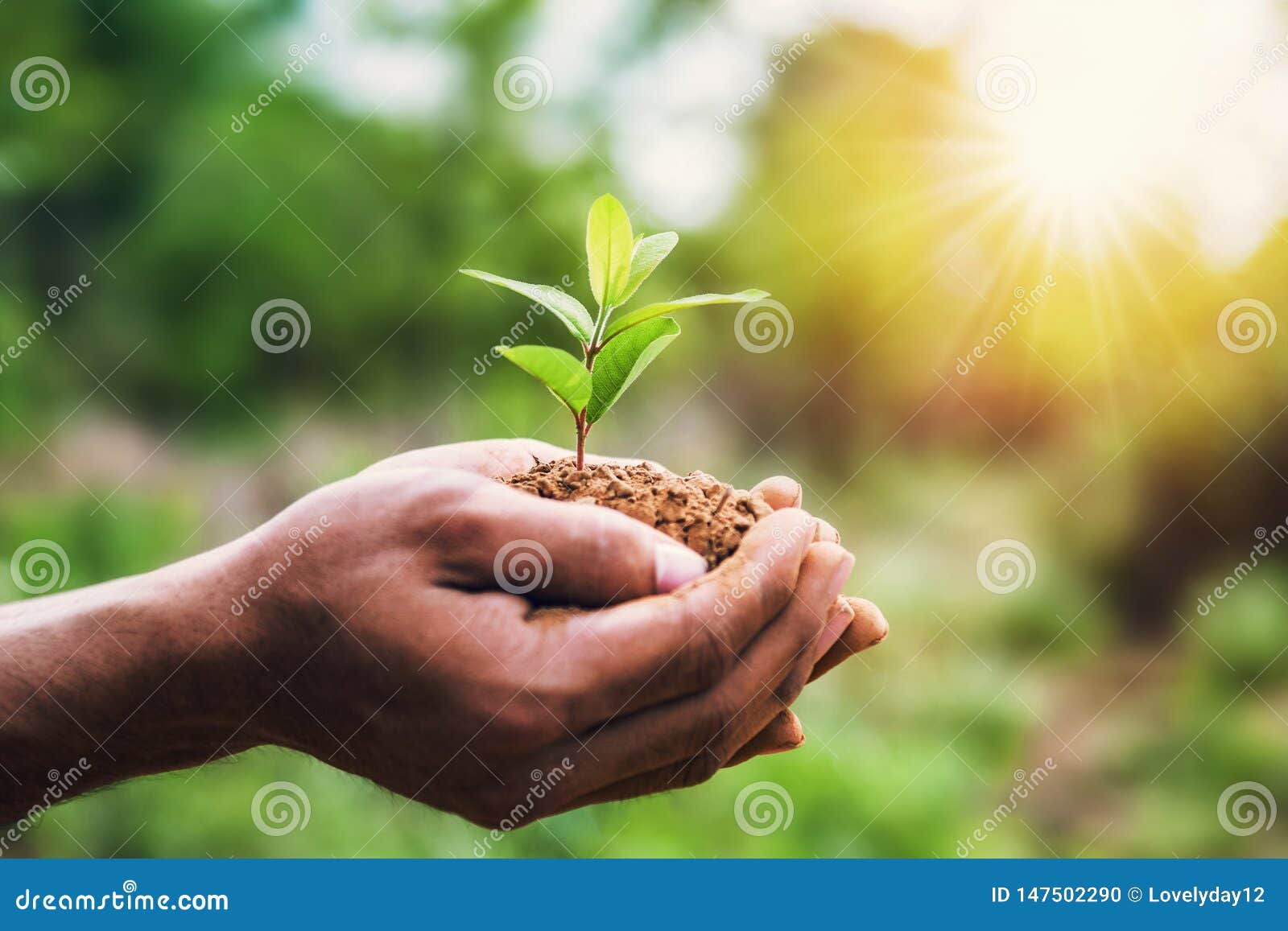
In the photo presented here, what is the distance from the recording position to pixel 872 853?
314 centimetres

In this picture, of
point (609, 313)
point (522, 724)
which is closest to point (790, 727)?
point (522, 724)

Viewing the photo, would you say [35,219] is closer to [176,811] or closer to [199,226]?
[199,226]

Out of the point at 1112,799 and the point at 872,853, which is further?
the point at 1112,799

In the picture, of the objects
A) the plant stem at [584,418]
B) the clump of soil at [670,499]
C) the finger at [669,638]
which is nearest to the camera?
the finger at [669,638]

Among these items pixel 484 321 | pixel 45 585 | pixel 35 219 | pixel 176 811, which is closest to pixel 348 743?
pixel 176 811

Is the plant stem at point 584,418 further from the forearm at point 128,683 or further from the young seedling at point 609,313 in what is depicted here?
the forearm at point 128,683

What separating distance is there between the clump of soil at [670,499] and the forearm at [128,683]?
0.43 metres

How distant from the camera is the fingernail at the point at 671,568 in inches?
41.1

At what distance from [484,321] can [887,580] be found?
268 cm

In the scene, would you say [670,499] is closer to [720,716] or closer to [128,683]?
[720,716]

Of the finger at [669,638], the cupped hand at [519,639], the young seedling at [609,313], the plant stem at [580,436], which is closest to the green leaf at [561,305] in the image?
the young seedling at [609,313]

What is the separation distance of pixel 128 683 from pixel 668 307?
34.3 inches

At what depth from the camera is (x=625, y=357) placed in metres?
1.20

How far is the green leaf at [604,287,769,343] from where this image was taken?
1.13 meters
